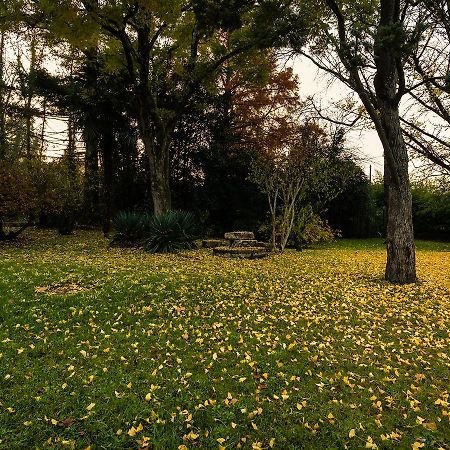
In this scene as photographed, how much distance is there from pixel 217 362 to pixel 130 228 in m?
9.73

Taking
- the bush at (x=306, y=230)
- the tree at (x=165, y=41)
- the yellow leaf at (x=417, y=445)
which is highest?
the tree at (x=165, y=41)

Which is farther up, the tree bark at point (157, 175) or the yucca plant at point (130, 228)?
the tree bark at point (157, 175)

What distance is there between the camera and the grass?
3.11 m

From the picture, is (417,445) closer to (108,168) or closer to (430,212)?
(108,168)

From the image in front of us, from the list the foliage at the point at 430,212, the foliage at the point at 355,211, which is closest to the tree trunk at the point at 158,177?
the foliage at the point at 355,211

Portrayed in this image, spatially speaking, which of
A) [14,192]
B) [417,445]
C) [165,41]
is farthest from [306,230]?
[417,445]

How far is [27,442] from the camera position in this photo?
114 inches

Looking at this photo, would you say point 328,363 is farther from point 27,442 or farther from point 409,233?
point 409,233

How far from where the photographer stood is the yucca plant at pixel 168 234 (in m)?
12.1

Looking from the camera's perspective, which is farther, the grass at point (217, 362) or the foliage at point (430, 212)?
the foliage at point (430, 212)

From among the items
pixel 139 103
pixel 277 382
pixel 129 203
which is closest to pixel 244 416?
pixel 277 382

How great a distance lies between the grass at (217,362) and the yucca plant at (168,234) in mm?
4080

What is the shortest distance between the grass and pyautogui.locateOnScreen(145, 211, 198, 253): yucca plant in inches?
161

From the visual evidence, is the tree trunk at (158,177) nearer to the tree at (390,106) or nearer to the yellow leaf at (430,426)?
the tree at (390,106)
